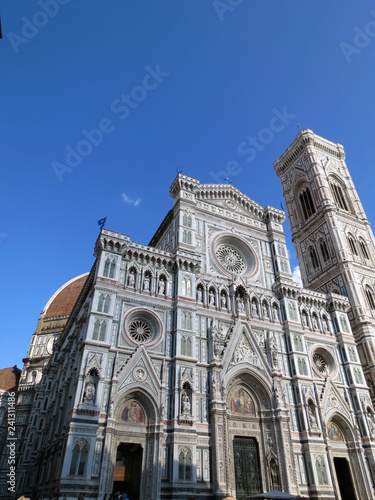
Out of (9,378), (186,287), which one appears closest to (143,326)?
(186,287)

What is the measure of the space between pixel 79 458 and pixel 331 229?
1360 inches

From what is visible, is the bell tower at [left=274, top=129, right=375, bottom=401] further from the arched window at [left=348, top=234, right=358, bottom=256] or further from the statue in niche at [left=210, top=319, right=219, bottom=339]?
the statue in niche at [left=210, top=319, right=219, bottom=339]

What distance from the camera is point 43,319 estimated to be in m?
55.0

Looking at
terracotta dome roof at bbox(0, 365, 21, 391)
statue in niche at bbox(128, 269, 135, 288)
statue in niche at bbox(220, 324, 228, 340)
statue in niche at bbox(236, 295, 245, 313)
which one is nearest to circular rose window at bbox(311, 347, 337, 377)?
statue in niche at bbox(236, 295, 245, 313)

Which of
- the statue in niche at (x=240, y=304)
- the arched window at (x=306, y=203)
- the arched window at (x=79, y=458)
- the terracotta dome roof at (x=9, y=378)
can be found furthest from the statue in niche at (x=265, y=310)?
the terracotta dome roof at (x=9, y=378)

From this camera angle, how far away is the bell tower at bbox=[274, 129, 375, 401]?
36094 millimetres

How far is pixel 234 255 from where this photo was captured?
3219 centimetres

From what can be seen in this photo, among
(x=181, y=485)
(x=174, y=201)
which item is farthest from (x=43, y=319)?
(x=181, y=485)

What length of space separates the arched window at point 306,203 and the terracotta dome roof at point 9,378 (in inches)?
1759

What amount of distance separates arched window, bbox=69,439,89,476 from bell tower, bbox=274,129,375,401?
23350 mm

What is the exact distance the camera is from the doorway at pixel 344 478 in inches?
997

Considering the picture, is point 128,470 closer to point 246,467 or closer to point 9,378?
point 246,467

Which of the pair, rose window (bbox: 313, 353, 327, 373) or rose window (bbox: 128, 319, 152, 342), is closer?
rose window (bbox: 128, 319, 152, 342)

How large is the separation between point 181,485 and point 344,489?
1366cm
